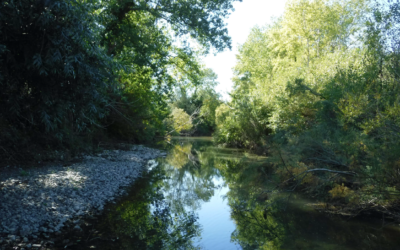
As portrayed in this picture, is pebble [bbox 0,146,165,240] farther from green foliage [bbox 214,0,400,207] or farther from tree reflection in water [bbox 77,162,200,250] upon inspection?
green foliage [bbox 214,0,400,207]

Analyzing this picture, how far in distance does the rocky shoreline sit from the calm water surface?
0.68m

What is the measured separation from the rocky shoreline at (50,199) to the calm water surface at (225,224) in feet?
2.24

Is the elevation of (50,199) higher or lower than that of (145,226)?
higher

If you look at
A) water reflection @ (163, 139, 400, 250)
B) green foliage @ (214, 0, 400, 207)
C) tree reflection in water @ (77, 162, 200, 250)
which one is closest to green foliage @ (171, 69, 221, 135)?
green foliage @ (214, 0, 400, 207)

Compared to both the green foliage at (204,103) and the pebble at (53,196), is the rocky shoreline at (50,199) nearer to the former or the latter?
the pebble at (53,196)

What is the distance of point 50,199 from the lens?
27.5ft

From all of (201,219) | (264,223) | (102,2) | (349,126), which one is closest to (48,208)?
(201,219)

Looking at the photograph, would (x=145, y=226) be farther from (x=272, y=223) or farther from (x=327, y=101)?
(x=327, y=101)

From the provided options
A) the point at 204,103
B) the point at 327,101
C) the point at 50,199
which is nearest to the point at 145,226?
the point at 50,199

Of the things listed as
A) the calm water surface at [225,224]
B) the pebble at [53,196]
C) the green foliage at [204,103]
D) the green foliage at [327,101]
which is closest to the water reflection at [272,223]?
the calm water surface at [225,224]

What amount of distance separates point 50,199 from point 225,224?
4.81m

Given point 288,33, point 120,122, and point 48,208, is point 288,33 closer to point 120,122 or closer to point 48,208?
point 120,122

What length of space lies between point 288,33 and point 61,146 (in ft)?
74.1

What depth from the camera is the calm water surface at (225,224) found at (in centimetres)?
702
